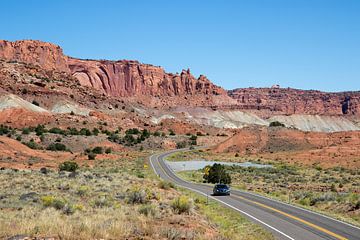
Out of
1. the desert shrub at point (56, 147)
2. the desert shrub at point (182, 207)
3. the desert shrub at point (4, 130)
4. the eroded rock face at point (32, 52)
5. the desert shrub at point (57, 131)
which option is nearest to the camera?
the desert shrub at point (182, 207)

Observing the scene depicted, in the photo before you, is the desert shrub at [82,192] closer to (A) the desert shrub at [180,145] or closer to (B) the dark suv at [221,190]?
(B) the dark suv at [221,190]

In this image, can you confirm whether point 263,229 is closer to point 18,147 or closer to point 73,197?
point 73,197

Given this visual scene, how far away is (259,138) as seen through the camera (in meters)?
101

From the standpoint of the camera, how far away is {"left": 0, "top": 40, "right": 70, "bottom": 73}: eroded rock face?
172m

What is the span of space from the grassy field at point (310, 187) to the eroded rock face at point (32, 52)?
11340 cm

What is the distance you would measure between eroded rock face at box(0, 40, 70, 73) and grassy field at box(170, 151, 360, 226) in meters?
113

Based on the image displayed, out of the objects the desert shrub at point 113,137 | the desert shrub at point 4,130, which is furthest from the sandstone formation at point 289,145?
the desert shrub at point 4,130

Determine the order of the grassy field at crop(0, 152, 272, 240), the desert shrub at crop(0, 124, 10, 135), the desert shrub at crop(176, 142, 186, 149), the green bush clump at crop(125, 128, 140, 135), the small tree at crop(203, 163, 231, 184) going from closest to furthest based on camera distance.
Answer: the grassy field at crop(0, 152, 272, 240)
the small tree at crop(203, 163, 231, 184)
the desert shrub at crop(0, 124, 10, 135)
the desert shrub at crop(176, 142, 186, 149)
the green bush clump at crop(125, 128, 140, 135)

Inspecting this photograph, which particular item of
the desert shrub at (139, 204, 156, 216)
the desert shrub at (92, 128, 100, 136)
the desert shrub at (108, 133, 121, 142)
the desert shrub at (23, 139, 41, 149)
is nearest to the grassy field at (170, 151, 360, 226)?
the desert shrub at (139, 204, 156, 216)

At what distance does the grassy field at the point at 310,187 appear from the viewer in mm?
26578

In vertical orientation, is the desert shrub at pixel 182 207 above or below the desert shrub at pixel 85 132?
below

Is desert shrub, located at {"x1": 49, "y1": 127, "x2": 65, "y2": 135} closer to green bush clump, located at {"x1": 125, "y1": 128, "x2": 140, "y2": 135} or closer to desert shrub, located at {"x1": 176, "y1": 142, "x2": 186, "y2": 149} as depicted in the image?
Answer: green bush clump, located at {"x1": 125, "y1": 128, "x2": 140, "y2": 135}

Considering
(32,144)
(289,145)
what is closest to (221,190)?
(32,144)

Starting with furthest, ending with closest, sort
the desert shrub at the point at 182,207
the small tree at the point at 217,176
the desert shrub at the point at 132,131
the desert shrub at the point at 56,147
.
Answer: the desert shrub at the point at 132,131 < the desert shrub at the point at 56,147 < the small tree at the point at 217,176 < the desert shrub at the point at 182,207
